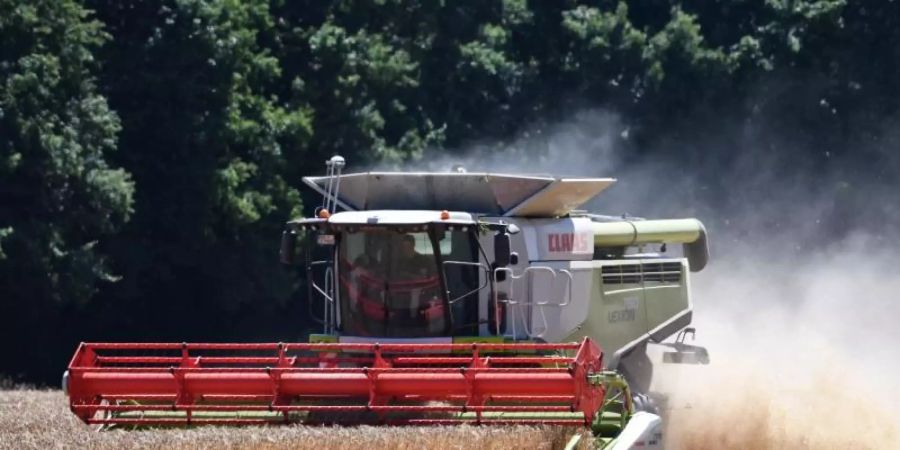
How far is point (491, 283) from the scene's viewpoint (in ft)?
48.3

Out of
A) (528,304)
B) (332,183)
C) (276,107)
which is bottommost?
(528,304)

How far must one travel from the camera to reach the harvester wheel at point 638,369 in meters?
16.4

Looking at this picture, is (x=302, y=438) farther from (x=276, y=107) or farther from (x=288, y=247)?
(x=276, y=107)

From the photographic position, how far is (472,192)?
15.4 m

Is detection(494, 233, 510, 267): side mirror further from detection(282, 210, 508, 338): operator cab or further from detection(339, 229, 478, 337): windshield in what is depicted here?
detection(339, 229, 478, 337): windshield

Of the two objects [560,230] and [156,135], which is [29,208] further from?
[560,230]

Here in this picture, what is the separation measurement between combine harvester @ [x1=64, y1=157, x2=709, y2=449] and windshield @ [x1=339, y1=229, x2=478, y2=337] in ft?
0.04

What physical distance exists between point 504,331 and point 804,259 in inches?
666

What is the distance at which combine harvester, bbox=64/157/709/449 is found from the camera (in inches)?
513

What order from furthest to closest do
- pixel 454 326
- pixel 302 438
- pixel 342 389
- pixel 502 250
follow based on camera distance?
→ pixel 454 326 → pixel 502 250 → pixel 342 389 → pixel 302 438

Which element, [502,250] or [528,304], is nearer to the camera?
[502,250]

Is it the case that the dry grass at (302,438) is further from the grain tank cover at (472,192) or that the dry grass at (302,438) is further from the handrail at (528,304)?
the grain tank cover at (472,192)

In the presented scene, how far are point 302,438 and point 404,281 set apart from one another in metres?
2.90

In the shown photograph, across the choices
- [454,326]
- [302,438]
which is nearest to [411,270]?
[454,326]
